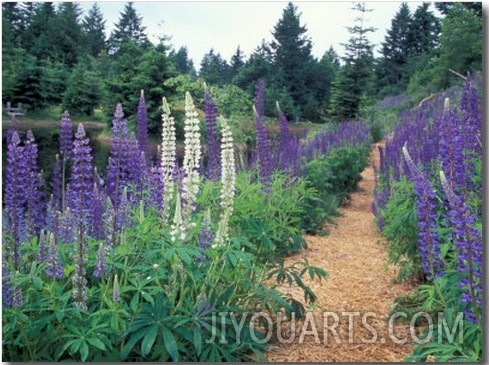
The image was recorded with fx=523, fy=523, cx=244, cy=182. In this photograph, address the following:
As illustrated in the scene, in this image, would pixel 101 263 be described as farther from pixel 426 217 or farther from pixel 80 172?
pixel 426 217

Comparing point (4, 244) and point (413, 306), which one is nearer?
point (4, 244)

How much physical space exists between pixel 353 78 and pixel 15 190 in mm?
7937

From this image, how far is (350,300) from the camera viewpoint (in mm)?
3498

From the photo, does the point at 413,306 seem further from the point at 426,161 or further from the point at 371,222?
the point at 371,222

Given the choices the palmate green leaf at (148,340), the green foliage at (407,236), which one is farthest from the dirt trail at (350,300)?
the palmate green leaf at (148,340)

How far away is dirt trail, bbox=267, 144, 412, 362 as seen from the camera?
268 cm

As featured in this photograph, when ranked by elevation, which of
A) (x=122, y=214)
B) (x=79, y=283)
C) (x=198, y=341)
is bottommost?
(x=198, y=341)

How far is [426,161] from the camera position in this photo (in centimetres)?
405

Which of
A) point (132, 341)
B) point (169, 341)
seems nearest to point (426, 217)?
point (169, 341)

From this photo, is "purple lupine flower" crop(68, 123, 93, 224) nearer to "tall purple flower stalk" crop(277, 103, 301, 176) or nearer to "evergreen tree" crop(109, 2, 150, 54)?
"evergreen tree" crop(109, 2, 150, 54)

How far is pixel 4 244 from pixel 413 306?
7.88 feet

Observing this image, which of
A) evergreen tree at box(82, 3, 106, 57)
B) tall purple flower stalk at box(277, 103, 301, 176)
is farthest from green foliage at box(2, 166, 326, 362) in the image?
tall purple flower stalk at box(277, 103, 301, 176)

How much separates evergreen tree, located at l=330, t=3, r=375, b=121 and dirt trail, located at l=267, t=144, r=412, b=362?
1.86 metres

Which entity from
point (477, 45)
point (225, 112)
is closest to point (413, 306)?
point (477, 45)
